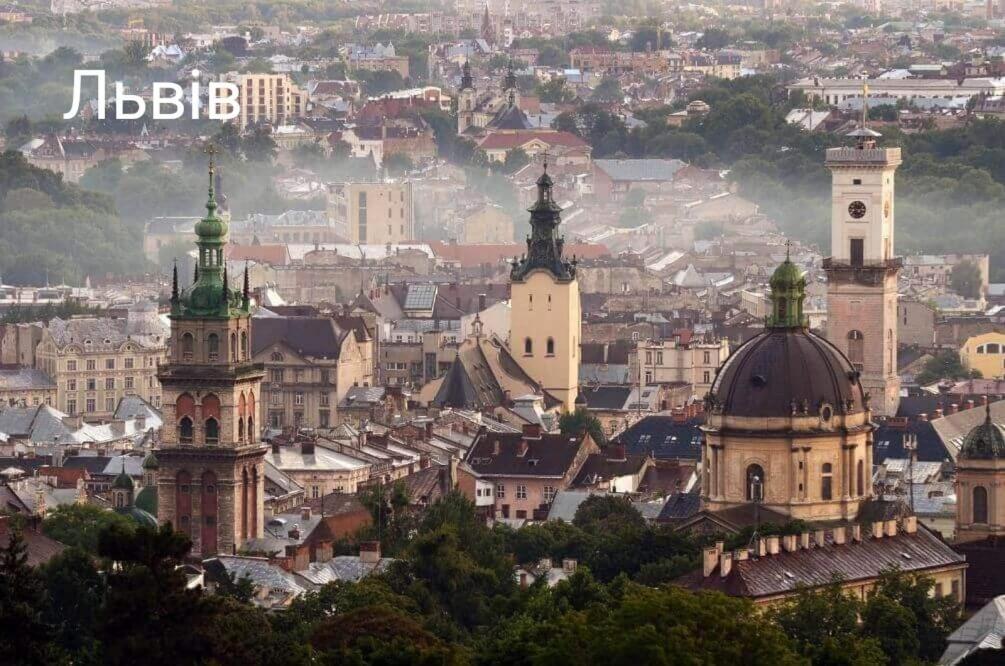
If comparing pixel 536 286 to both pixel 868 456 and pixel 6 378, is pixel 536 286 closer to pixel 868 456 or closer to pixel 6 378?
pixel 6 378

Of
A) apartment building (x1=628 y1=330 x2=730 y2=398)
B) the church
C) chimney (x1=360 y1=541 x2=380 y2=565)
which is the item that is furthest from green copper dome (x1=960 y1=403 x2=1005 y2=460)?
apartment building (x1=628 y1=330 x2=730 y2=398)

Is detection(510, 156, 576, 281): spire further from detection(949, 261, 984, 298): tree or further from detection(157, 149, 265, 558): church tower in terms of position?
detection(949, 261, 984, 298): tree

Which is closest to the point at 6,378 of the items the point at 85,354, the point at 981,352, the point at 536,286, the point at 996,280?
the point at 85,354

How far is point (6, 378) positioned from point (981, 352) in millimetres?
25818

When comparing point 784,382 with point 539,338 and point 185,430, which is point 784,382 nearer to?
point 185,430

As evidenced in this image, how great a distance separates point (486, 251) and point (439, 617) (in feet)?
358

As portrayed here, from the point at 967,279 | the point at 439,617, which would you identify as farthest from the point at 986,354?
the point at 439,617

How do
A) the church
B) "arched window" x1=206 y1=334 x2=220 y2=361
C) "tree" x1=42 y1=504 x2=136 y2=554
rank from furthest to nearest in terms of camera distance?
the church < "arched window" x1=206 y1=334 x2=220 y2=361 < "tree" x1=42 y1=504 x2=136 y2=554

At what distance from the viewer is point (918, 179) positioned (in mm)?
188875

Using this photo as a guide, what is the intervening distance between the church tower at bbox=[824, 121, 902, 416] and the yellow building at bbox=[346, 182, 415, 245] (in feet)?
267

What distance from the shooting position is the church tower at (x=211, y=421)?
86.7m

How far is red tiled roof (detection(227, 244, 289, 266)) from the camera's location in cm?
17062

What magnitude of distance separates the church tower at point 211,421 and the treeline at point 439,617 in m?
4.31

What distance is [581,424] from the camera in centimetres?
11612
